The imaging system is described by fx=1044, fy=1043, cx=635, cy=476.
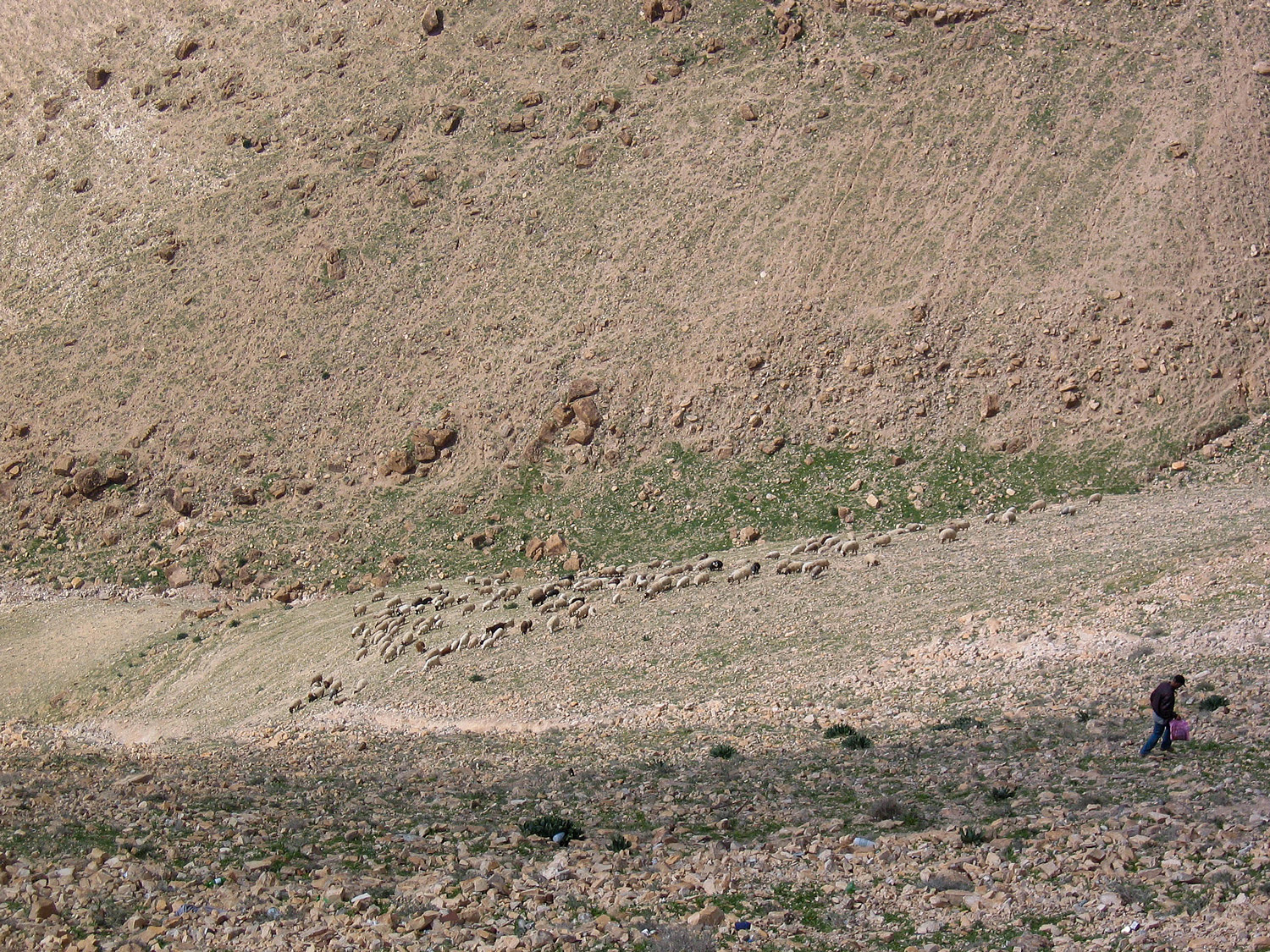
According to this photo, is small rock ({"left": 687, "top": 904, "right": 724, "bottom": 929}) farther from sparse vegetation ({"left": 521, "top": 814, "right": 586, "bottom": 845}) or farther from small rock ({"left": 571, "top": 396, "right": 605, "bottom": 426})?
small rock ({"left": 571, "top": 396, "right": 605, "bottom": 426})

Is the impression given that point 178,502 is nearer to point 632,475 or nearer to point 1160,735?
point 632,475

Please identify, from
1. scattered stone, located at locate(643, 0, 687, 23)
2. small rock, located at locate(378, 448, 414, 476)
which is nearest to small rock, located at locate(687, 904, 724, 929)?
small rock, located at locate(378, 448, 414, 476)

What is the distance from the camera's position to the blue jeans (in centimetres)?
1335

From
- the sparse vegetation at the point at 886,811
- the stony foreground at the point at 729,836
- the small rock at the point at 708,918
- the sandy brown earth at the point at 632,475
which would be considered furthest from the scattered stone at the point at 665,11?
the small rock at the point at 708,918

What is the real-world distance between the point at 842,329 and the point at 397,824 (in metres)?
24.3

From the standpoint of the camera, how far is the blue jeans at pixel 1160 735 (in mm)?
13352

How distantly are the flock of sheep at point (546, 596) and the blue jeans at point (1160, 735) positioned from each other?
12054 millimetres

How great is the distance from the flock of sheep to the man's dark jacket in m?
12.2

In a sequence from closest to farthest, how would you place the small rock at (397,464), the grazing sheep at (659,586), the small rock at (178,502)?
the grazing sheep at (659,586), the small rock at (397,464), the small rock at (178,502)

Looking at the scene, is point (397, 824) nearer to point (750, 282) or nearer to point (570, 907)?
point (570, 907)

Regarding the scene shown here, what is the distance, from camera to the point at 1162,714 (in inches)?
523

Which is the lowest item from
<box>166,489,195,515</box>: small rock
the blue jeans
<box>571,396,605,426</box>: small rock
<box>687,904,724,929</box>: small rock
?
the blue jeans

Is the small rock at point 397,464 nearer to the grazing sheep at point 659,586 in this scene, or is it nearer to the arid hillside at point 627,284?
the arid hillside at point 627,284

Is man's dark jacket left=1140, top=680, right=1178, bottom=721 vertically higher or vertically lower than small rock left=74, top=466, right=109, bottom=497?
lower
